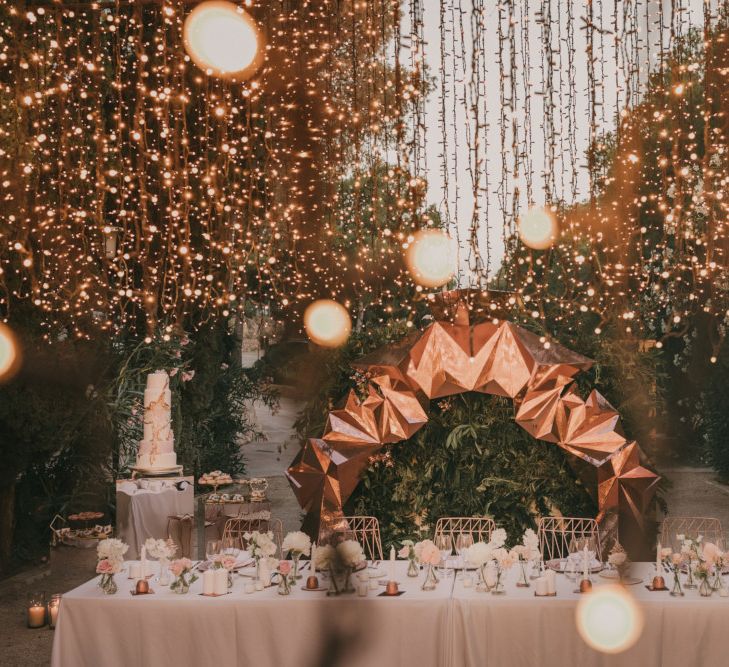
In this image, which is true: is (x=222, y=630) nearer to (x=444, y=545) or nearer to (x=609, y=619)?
(x=444, y=545)

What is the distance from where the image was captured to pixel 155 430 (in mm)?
Answer: 6250

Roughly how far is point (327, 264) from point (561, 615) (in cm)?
656

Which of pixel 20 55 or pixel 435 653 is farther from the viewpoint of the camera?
pixel 20 55

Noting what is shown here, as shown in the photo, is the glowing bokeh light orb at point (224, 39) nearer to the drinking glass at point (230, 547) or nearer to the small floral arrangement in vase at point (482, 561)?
the drinking glass at point (230, 547)

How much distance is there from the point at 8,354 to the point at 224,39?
2762mm

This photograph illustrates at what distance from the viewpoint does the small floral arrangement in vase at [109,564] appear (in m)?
3.85

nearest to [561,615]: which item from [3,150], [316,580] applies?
[316,580]

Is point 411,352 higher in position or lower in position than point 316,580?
higher

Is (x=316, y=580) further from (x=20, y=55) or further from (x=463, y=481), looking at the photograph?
(x=20, y=55)

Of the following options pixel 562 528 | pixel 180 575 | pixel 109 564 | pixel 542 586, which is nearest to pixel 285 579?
pixel 180 575

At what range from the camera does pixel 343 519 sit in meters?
5.20

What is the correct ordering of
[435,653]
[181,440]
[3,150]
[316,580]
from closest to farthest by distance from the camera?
1. [435,653]
2. [316,580]
3. [3,150]
4. [181,440]

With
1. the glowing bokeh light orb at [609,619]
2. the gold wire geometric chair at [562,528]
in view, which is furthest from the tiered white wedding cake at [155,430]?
the glowing bokeh light orb at [609,619]

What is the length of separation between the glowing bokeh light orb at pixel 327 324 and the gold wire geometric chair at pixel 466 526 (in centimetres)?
142
